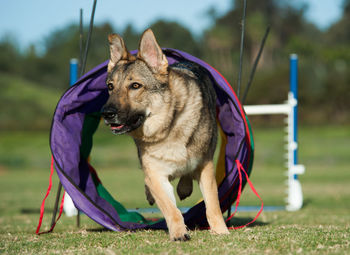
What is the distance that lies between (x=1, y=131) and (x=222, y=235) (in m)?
31.1

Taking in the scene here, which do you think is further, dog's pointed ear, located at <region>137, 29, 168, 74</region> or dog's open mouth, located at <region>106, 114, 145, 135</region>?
dog's pointed ear, located at <region>137, 29, 168, 74</region>

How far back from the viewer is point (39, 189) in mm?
15461

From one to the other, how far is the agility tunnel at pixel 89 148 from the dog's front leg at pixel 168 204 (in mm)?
616

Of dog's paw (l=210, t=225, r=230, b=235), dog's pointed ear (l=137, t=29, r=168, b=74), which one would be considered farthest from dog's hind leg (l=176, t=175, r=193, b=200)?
dog's pointed ear (l=137, t=29, r=168, b=74)

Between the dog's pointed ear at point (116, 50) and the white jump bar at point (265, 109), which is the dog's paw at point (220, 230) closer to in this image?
the dog's pointed ear at point (116, 50)

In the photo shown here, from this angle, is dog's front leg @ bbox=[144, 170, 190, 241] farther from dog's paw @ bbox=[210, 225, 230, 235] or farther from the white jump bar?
the white jump bar

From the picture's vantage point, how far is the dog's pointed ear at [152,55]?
510 centimetres

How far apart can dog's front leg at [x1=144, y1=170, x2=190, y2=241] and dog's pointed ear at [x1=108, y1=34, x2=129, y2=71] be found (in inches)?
50.7

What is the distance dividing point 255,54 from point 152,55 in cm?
5606

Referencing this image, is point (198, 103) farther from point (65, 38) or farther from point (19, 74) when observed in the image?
point (65, 38)

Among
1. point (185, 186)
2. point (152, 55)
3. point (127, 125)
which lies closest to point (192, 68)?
point (152, 55)

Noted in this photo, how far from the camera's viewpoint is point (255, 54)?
59.7 metres

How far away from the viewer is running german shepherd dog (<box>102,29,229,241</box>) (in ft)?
16.2

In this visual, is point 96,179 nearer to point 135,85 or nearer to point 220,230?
point 135,85
